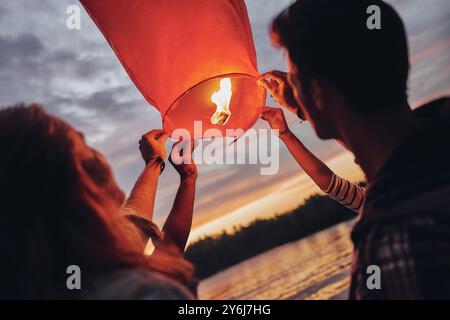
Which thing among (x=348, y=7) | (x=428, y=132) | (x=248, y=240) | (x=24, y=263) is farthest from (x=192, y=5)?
(x=248, y=240)

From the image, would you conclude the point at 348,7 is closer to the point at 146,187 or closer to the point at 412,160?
the point at 412,160

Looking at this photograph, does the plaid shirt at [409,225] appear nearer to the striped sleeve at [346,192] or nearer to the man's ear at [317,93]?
the man's ear at [317,93]

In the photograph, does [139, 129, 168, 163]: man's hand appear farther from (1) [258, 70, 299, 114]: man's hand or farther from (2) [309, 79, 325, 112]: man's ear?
(2) [309, 79, 325, 112]: man's ear

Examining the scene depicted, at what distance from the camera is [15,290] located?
979mm

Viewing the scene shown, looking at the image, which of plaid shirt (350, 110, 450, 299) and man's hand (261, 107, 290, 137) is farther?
man's hand (261, 107, 290, 137)

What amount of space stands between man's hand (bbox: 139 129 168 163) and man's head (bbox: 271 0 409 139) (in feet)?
3.07

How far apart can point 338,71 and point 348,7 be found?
8.6 inches

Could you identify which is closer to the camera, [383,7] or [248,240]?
[383,7]

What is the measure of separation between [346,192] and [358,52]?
981 millimetres

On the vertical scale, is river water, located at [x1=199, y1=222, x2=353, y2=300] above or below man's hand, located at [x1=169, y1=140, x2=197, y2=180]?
below

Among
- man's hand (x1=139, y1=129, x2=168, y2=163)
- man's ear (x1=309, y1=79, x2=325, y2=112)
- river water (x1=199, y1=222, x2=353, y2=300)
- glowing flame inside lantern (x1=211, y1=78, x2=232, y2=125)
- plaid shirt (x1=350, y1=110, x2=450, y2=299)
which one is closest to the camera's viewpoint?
plaid shirt (x1=350, y1=110, x2=450, y2=299)

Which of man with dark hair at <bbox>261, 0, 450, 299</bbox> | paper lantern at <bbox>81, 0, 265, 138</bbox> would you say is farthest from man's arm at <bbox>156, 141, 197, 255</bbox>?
man with dark hair at <bbox>261, 0, 450, 299</bbox>

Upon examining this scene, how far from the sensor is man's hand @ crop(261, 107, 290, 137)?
1.91m
